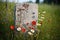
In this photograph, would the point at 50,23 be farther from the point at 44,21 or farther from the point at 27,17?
the point at 27,17

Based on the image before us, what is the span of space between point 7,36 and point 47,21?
0.27m

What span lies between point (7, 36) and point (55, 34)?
31 centimetres

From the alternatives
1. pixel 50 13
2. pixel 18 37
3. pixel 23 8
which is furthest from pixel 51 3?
pixel 18 37

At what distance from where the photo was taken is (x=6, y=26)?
108cm

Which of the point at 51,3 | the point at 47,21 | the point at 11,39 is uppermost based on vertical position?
the point at 51,3

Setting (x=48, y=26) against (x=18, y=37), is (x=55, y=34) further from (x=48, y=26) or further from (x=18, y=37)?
(x=18, y=37)

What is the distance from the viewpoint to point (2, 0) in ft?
3.58

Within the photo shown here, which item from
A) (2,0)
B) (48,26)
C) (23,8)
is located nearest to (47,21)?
(48,26)

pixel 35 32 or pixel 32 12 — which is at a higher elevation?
pixel 32 12

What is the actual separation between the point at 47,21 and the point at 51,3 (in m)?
0.12

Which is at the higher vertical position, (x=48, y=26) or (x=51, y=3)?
(x=51, y=3)

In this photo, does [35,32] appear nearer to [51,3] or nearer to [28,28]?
[28,28]

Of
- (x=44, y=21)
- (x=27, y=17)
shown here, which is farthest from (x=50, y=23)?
(x=27, y=17)

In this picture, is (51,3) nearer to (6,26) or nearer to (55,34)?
(55,34)
